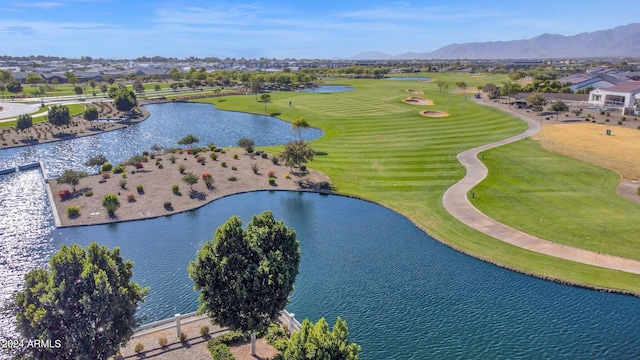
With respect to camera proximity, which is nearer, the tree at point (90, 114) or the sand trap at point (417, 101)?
Result: the tree at point (90, 114)

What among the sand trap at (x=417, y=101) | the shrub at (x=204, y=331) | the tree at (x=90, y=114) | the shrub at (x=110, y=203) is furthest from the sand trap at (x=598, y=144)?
the tree at (x=90, y=114)

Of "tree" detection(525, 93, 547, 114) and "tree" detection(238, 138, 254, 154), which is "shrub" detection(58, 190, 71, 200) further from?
"tree" detection(525, 93, 547, 114)

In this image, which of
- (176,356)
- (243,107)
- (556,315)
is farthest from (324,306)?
(243,107)

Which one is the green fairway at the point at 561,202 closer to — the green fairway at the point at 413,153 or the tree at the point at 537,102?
the green fairway at the point at 413,153

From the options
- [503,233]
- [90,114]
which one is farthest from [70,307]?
[90,114]

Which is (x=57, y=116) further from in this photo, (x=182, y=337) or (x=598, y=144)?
(x=598, y=144)
